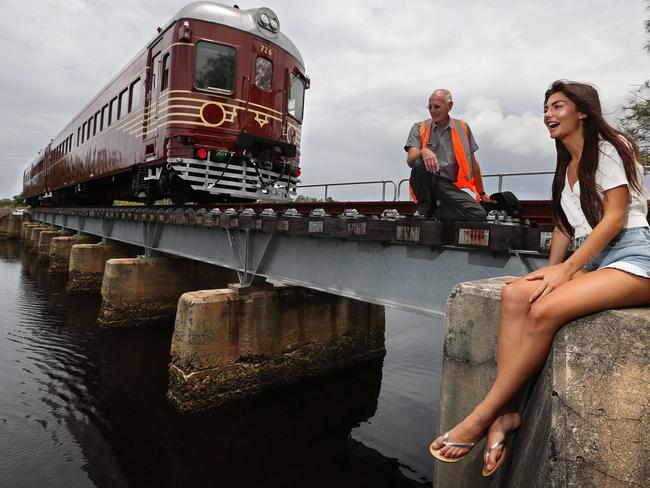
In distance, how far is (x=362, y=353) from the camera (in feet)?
25.8

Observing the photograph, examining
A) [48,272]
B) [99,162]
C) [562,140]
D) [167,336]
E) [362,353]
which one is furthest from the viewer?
[48,272]

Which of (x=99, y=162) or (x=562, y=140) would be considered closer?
(x=562, y=140)

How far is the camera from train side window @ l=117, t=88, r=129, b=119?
1116 centimetres

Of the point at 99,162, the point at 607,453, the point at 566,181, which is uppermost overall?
the point at 99,162

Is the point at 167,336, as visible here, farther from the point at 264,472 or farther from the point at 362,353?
the point at 264,472

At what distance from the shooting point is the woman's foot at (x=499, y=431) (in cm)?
174

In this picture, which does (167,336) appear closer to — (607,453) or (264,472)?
(264,472)

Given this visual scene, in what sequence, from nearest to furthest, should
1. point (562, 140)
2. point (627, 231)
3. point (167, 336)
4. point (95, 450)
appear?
point (627, 231), point (562, 140), point (95, 450), point (167, 336)

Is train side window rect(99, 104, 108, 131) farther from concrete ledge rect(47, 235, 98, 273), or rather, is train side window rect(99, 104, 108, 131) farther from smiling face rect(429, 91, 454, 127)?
smiling face rect(429, 91, 454, 127)

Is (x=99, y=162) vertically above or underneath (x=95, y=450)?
above

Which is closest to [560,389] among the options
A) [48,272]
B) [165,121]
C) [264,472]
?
[264,472]

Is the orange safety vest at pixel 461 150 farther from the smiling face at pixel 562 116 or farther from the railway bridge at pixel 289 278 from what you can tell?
the smiling face at pixel 562 116

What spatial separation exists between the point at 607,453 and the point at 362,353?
21.7ft

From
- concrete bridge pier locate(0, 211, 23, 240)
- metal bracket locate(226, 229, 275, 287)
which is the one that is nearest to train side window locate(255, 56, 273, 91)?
metal bracket locate(226, 229, 275, 287)
